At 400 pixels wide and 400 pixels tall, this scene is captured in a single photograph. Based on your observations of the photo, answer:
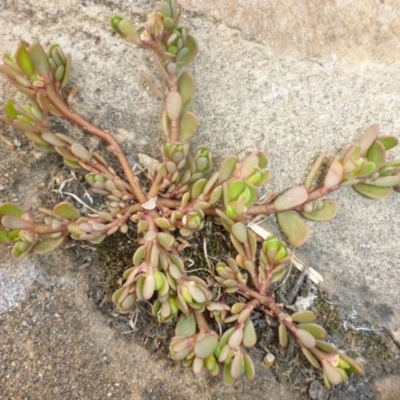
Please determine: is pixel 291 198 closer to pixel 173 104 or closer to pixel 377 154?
pixel 377 154

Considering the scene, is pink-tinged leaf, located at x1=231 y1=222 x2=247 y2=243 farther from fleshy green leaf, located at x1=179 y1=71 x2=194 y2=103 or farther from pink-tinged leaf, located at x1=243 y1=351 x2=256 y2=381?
fleshy green leaf, located at x1=179 y1=71 x2=194 y2=103

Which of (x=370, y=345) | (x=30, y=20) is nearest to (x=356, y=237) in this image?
(x=370, y=345)

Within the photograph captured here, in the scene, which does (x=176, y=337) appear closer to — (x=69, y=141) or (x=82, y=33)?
(x=69, y=141)

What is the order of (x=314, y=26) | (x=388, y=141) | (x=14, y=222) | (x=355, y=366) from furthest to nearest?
1. (x=314, y=26)
2. (x=388, y=141)
3. (x=355, y=366)
4. (x=14, y=222)

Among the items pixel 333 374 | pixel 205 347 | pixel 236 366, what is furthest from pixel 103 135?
pixel 333 374

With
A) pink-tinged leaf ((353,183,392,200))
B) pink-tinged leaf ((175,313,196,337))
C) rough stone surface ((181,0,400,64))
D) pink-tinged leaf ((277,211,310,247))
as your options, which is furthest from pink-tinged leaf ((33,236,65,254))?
pink-tinged leaf ((353,183,392,200))

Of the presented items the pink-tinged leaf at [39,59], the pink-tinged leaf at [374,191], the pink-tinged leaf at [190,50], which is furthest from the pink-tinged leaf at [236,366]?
the pink-tinged leaf at [39,59]
